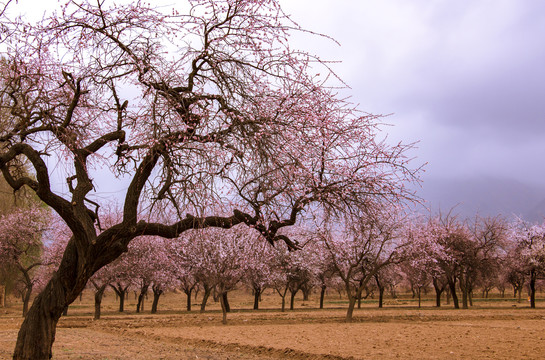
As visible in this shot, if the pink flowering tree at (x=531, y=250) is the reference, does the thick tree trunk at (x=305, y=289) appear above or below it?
below

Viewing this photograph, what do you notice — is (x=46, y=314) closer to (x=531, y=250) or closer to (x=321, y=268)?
(x=321, y=268)

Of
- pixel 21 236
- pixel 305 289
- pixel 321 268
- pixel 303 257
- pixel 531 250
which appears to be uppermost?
pixel 531 250

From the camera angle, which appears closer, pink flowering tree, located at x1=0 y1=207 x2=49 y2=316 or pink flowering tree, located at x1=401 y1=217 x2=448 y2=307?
pink flowering tree, located at x1=401 y1=217 x2=448 y2=307

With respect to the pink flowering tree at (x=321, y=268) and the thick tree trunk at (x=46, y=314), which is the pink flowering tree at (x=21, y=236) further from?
the thick tree trunk at (x=46, y=314)

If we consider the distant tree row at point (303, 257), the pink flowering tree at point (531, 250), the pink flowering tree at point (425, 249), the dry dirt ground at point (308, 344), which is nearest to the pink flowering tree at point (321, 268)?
the distant tree row at point (303, 257)

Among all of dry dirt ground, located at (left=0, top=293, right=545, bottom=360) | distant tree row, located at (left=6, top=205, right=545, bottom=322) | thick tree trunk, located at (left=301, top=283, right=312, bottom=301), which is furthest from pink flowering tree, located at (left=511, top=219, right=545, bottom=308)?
thick tree trunk, located at (left=301, top=283, right=312, bottom=301)

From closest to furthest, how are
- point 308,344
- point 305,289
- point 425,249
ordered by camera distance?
point 308,344 → point 425,249 → point 305,289

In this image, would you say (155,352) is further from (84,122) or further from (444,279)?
(444,279)

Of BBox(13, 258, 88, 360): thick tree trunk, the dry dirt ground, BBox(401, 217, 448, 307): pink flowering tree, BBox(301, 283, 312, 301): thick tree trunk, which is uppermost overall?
BBox(401, 217, 448, 307): pink flowering tree

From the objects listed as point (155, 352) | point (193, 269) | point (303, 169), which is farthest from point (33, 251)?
point (303, 169)

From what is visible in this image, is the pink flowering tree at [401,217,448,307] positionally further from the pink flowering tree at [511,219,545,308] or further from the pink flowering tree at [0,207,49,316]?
the pink flowering tree at [0,207,49,316]

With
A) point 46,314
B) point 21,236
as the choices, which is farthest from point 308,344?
point 21,236

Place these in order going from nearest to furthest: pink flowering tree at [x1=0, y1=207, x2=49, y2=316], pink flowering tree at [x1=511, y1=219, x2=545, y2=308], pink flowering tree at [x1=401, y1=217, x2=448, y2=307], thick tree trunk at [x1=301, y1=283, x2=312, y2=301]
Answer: pink flowering tree at [x1=401, y1=217, x2=448, y2=307] → pink flowering tree at [x1=0, y1=207, x2=49, y2=316] → pink flowering tree at [x1=511, y1=219, x2=545, y2=308] → thick tree trunk at [x1=301, y1=283, x2=312, y2=301]

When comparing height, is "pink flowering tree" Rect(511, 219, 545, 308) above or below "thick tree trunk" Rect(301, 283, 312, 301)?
above
